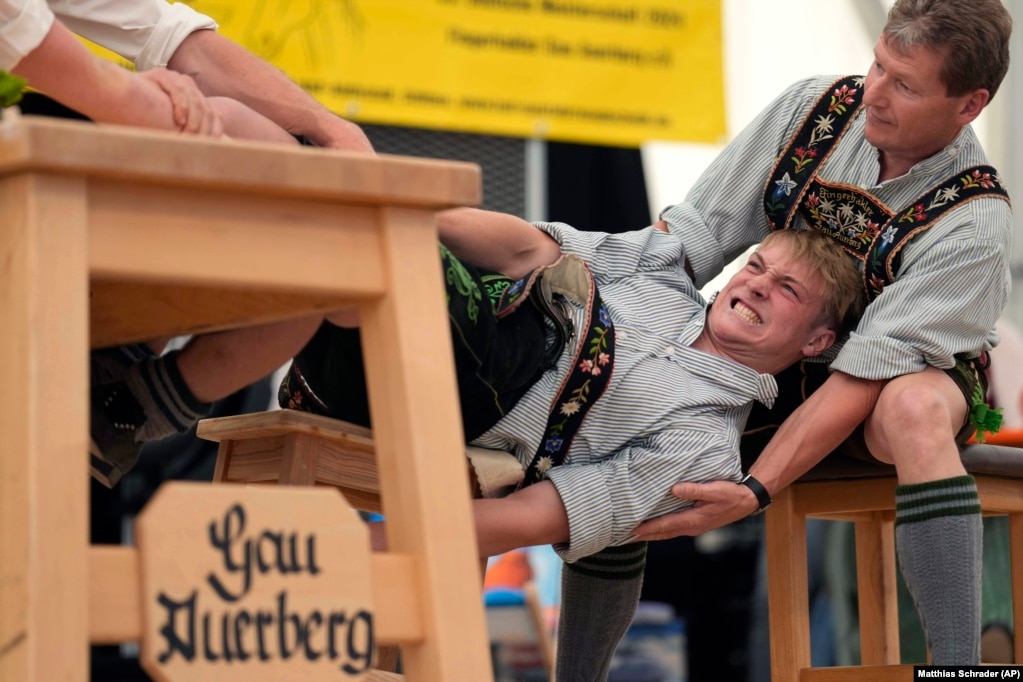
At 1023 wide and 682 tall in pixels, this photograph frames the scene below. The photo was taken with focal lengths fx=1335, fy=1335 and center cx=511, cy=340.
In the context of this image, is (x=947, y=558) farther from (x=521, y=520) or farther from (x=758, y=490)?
(x=521, y=520)

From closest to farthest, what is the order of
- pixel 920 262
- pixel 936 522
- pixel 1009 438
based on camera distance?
pixel 936 522 < pixel 920 262 < pixel 1009 438

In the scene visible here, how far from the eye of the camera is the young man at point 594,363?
4.79ft

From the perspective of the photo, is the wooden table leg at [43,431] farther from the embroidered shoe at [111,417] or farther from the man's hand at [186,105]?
the embroidered shoe at [111,417]

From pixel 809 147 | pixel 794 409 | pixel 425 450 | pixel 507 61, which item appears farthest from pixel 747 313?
pixel 507 61

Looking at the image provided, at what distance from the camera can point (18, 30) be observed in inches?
42.6

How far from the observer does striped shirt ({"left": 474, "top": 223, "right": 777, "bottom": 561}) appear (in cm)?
150

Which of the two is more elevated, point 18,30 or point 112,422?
point 18,30

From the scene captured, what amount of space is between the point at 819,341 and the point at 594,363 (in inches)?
13.6

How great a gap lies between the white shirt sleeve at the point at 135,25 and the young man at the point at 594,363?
0.35m

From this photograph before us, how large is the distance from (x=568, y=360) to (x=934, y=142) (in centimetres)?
54

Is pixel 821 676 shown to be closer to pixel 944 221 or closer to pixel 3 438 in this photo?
pixel 944 221

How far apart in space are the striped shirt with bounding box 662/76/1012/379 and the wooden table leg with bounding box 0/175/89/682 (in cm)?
102

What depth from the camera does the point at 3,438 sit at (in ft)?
2.63

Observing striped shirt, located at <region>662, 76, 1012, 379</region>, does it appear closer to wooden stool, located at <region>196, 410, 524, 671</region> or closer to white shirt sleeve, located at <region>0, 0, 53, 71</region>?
wooden stool, located at <region>196, 410, 524, 671</region>
